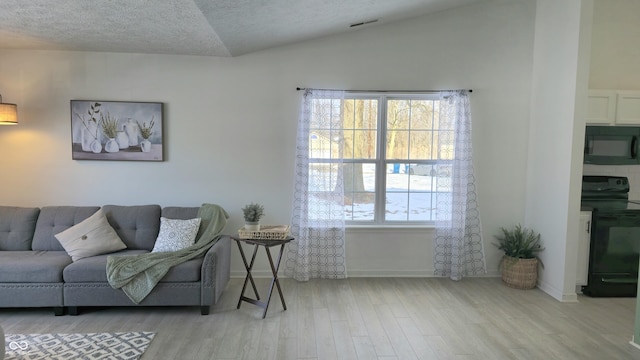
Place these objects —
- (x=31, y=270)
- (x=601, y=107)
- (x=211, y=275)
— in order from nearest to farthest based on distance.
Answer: (x=31, y=270)
(x=211, y=275)
(x=601, y=107)

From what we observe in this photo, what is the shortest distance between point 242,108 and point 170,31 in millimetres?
1186

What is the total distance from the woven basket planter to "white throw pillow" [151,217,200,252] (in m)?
3.30

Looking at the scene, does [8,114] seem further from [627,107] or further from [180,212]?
[627,107]

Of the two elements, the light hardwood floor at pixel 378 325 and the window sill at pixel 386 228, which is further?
the window sill at pixel 386 228

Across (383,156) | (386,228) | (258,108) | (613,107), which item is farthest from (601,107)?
(258,108)

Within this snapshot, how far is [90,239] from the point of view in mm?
3793

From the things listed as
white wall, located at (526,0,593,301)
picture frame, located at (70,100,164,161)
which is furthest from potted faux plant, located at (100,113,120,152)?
white wall, located at (526,0,593,301)

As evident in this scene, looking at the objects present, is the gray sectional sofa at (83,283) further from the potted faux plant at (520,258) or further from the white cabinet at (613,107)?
the white cabinet at (613,107)

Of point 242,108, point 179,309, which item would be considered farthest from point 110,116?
point 179,309

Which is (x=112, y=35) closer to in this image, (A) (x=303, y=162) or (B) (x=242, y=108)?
(B) (x=242, y=108)

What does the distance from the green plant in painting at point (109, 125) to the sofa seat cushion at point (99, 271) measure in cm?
142

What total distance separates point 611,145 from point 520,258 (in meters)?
1.49

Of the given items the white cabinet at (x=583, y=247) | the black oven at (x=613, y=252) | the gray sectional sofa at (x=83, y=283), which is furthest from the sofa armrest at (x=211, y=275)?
the black oven at (x=613, y=252)

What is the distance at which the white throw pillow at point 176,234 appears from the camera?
12.5 ft
